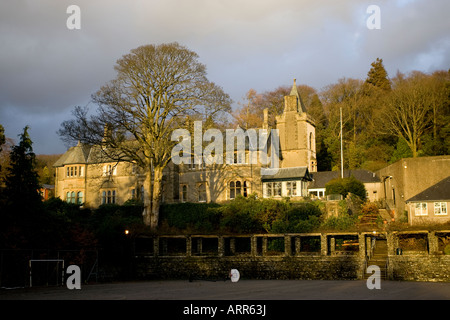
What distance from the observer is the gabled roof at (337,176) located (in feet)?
154

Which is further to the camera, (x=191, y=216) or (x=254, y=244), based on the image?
(x=191, y=216)

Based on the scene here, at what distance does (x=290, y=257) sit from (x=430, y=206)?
467 inches

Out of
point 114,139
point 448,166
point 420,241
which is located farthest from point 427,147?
point 114,139

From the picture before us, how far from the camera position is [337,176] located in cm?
4750

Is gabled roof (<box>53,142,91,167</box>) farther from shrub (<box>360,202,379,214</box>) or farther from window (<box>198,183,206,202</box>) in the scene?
shrub (<box>360,202,379,214</box>)

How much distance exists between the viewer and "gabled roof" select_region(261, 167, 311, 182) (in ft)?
137

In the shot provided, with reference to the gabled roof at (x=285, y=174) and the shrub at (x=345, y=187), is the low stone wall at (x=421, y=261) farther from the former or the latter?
the gabled roof at (x=285, y=174)

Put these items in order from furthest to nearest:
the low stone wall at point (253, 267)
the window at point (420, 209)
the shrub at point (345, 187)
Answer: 1. the shrub at point (345, 187)
2. the window at point (420, 209)
3. the low stone wall at point (253, 267)

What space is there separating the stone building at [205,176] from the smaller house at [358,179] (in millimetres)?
1522

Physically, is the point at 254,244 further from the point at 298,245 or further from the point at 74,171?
the point at 74,171

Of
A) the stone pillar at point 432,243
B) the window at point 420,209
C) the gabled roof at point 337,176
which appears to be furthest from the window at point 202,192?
the stone pillar at point 432,243

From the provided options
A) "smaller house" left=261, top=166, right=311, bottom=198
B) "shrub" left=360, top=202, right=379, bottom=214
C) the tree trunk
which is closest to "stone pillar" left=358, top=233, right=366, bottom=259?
"shrub" left=360, top=202, right=379, bottom=214

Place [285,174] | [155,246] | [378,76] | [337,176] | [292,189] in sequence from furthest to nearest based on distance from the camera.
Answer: [378,76] < [337,176] < [285,174] < [292,189] < [155,246]

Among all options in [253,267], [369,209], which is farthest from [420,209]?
[253,267]
